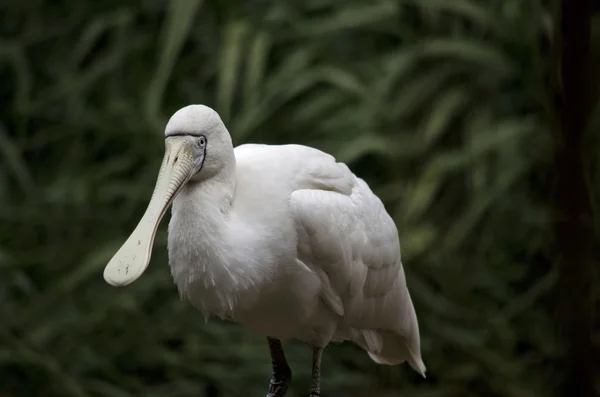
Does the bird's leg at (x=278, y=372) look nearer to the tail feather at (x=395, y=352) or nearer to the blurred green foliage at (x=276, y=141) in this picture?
the tail feather at (x=395, y=352)

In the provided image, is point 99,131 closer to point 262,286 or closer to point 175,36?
point 175,36

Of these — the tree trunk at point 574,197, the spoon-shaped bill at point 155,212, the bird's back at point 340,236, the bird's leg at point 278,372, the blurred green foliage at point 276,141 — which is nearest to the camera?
the tree trunk at point 574,197

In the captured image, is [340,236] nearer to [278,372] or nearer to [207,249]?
[207,249]

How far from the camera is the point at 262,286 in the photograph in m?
2.90

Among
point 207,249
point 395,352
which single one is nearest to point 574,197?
point 207,249

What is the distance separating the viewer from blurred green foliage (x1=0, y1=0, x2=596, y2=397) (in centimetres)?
468

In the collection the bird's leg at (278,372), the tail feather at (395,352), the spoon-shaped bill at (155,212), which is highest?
the spoon-shaped bill at (155,212)

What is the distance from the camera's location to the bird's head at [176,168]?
2.69m

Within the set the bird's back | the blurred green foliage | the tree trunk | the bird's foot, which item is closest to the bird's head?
the bird's back

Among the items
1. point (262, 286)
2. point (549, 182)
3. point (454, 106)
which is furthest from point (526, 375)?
point (262, 286)

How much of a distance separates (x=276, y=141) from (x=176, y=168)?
2223 mm

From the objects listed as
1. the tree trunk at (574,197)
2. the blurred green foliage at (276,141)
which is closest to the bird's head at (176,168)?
the tree trunk at (574,197)

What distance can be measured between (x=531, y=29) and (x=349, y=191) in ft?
7.17

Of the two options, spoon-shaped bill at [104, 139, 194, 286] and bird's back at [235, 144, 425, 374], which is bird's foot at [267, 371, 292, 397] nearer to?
bird's back at [235, 144, 425, 374]
